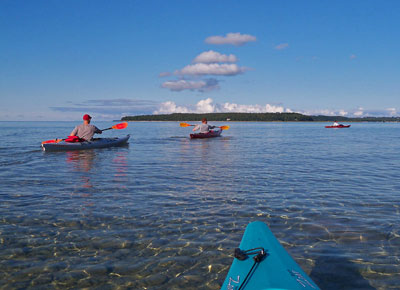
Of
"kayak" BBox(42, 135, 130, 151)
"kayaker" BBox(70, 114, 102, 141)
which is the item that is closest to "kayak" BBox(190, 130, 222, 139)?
"kayak" BBox(42, 135, 130, 151)

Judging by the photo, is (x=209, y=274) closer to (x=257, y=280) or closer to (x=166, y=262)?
(x=166, y=262)

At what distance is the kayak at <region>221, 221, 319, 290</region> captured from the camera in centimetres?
320

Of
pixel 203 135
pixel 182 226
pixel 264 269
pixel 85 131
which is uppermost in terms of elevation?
pixel 85 131

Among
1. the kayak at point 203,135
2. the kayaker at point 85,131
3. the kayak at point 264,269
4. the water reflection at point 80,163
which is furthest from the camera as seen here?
the kayak at point 203,135

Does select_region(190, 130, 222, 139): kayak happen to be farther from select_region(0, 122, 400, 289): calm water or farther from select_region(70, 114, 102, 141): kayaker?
select_region(0, 122, 400, 289): calm water

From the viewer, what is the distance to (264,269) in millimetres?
3477

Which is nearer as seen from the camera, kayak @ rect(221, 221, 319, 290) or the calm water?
kayak @ rect(221, 221, 319, 290)

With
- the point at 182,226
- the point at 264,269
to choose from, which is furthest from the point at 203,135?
the point at 264,269

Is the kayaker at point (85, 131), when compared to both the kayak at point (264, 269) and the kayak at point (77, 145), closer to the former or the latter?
the kayak at point (77, 145)

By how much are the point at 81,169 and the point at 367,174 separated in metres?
12.6

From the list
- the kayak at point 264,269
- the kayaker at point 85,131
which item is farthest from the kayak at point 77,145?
the kayak at point 264,269

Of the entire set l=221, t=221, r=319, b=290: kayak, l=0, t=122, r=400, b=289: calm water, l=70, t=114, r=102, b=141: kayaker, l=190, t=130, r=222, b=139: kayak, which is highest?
l=70, t=114, r=102, b=141: kayaker

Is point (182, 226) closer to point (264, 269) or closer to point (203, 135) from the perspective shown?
point (264, 269)

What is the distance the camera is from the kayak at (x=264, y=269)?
10.5 feet
